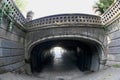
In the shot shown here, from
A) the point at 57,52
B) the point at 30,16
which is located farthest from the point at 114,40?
the point at 57,52

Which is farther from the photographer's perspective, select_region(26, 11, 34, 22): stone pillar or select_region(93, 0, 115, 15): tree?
select_region(93, 0, 115, 15): tree

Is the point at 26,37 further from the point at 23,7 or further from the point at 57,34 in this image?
the point at 23,7

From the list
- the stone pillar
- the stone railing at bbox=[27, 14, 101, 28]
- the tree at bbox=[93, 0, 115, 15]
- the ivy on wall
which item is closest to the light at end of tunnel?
the tree at bbox=[93, 0, 115, 15]

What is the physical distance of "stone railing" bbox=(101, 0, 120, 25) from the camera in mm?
8412

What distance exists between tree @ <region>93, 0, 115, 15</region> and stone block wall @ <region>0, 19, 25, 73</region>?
18.5ft

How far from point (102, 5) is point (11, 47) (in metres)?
7.10

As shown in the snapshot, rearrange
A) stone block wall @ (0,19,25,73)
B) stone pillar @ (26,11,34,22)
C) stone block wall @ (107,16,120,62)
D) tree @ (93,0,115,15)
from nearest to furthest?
1. stone block wall @ (0,19,25,73)
2. stone block wall @ (107,16,120,62)
3. stone pillar @ (26,11,34,22)
4. tree @ (93,0,115,15)

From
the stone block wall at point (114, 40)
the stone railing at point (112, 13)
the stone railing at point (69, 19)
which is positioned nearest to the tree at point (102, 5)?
the stone railing at point (112, 13)

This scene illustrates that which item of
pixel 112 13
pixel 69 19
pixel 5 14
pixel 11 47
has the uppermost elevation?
pixel 112 13

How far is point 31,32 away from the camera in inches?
400

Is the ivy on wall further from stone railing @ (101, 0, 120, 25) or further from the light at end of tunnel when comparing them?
the light at end of tunnel

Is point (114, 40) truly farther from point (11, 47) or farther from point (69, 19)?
→ point (11, 47)

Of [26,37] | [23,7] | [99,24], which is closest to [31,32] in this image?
[26,37]

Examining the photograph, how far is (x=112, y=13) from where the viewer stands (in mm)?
8953
